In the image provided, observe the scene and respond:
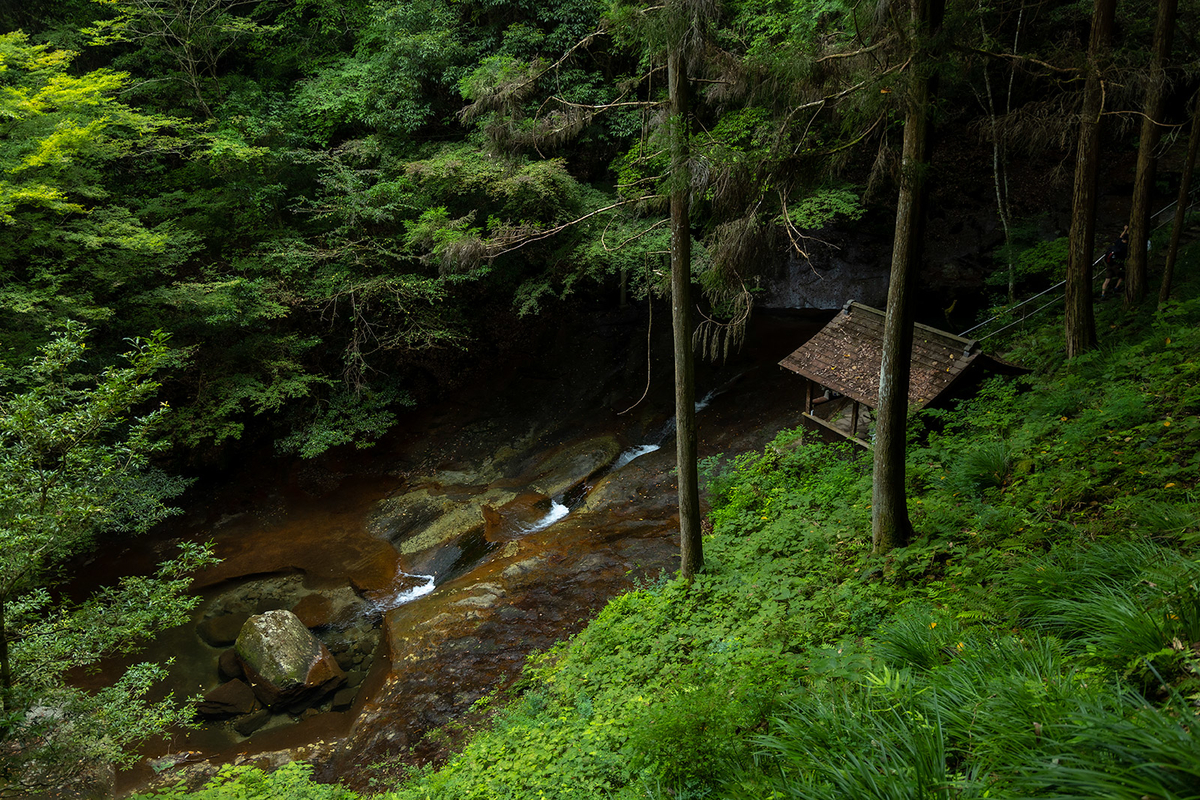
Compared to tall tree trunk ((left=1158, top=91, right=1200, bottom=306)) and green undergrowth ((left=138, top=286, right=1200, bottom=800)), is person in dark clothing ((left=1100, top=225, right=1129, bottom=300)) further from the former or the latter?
green undergrowth ((left=138, top=286, right=1200, bottom=800))

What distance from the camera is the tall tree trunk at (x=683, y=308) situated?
19.1ft

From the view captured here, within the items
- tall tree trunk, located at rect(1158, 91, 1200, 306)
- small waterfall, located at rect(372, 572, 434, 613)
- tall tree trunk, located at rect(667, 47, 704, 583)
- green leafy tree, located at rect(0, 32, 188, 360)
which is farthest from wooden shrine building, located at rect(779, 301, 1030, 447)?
green leafy tree, located at rect(0, 32, 188, 360)

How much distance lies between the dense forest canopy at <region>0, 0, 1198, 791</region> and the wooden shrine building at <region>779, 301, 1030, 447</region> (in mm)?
1540

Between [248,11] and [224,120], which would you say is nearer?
[224,120]

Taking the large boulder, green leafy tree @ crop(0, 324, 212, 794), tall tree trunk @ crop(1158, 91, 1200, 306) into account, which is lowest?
the large boulder

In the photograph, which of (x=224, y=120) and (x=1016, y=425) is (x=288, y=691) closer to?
(x=1016, y=425)

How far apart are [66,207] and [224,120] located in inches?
213

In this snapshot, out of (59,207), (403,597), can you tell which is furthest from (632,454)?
(59,207)

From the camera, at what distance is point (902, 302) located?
5.76 m

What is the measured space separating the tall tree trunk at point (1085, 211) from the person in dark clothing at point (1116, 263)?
331cm

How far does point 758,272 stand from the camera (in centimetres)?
631

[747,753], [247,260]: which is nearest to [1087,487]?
[747,753]

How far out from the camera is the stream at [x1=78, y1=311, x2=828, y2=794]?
29.3 ft

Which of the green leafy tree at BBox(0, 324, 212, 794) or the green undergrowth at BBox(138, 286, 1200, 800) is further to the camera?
the green leafy tree at BBox(0, 324, 212, 794)
